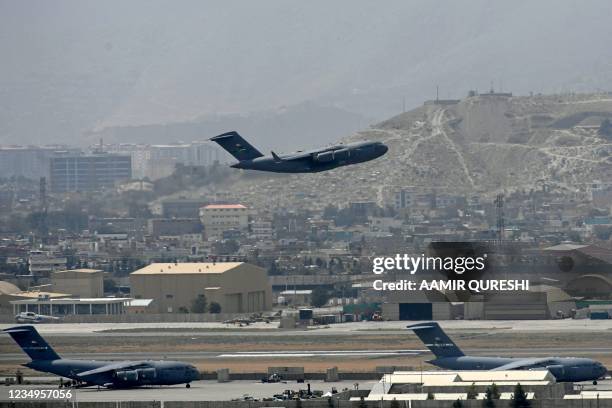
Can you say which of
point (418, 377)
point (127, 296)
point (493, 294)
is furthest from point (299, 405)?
point (127, 296)

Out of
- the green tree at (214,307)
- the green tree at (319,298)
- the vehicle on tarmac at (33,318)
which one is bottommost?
the vehicle on tarmac at (33,318)

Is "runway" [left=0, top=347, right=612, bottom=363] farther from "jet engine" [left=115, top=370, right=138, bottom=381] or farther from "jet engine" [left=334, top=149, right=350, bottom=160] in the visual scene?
"jet engine" [left=115, top=370, right=138, bottom=381]

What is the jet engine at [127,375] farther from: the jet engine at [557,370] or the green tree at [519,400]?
the green tree at [519,400]

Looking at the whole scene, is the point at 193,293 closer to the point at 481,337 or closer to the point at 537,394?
the point at 481,337

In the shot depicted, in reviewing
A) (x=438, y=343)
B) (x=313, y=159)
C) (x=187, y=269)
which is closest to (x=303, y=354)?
(x=313, y=159)

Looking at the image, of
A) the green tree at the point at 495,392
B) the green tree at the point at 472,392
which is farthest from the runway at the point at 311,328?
the green tree at the point at 495,392

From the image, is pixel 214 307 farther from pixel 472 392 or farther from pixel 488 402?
pixel 488 402

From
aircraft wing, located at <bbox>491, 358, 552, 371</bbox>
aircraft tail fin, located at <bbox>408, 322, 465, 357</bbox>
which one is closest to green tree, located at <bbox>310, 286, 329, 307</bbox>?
aircraft tail fin, located at <bbox>408, 322, 465, 357</bbox>
